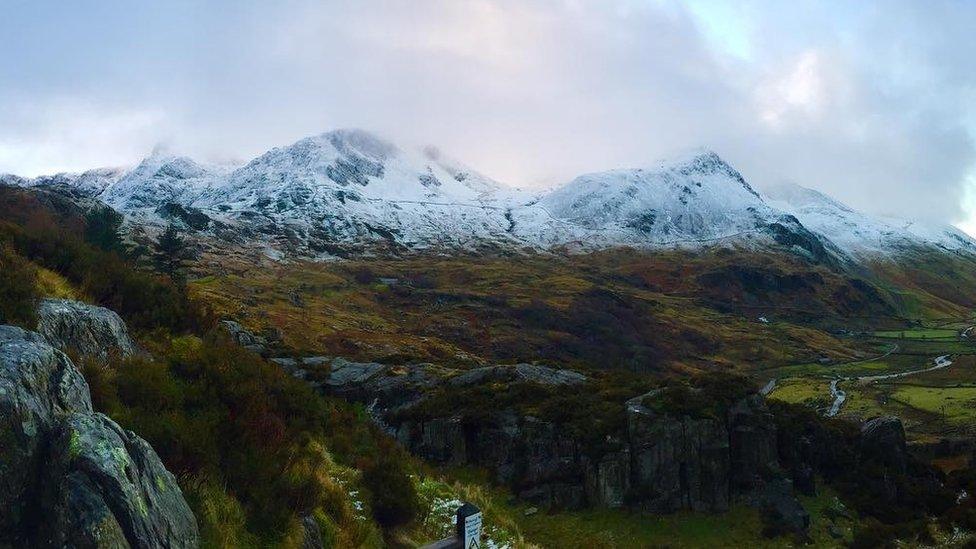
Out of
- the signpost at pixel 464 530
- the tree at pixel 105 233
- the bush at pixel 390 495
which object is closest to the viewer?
the signpost at pixel 464 530

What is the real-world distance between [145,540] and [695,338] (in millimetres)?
152161

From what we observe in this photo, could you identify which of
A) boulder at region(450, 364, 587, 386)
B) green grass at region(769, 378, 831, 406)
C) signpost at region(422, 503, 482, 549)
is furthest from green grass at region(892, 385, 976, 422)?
signpost at region(422, 503, 482, 549)

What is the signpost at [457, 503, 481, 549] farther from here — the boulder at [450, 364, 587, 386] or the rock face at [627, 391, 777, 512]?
the boulder at [450, 364, 587, 386]

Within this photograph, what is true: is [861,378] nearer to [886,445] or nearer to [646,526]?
[886,445]

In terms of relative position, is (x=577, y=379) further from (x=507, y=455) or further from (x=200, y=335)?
(x=200, y=335)

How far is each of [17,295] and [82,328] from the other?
1563 millimetres

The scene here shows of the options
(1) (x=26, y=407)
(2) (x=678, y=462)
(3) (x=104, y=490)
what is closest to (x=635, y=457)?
(2) (x=678, y=462)

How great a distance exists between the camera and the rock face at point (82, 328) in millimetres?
13008

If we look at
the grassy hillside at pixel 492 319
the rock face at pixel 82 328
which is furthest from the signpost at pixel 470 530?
the grassy hillside at pixel 492 319

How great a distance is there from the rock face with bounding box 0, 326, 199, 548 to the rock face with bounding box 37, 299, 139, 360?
457cm

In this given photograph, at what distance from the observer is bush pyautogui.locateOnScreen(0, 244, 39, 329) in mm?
11961

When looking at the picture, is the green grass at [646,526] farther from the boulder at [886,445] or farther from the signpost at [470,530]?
the signpost at [470,530]

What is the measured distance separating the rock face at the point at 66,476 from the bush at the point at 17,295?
407 cm

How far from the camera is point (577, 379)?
43.1 metres
